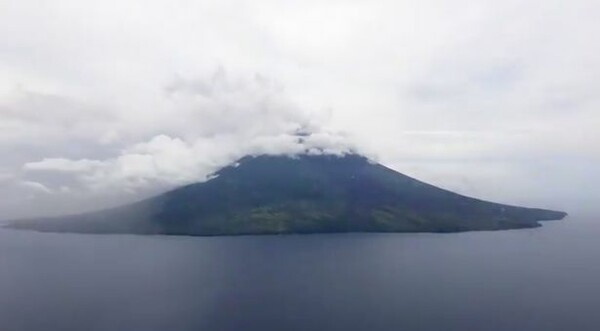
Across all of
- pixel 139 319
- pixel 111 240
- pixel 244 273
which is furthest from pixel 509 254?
pixel 111 240

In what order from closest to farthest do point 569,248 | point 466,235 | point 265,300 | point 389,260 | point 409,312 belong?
point 409,312, point 265,300, point 389,260, point 569,248, point 466,235

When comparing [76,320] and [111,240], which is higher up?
[111,240]

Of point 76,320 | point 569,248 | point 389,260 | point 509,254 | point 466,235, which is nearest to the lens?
point 76,320

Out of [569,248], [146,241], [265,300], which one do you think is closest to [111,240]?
[146,241]

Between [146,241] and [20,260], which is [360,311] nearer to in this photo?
[20,260]

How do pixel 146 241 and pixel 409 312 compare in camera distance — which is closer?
pixel 409 312

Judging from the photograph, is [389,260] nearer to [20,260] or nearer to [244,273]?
[244,273]
